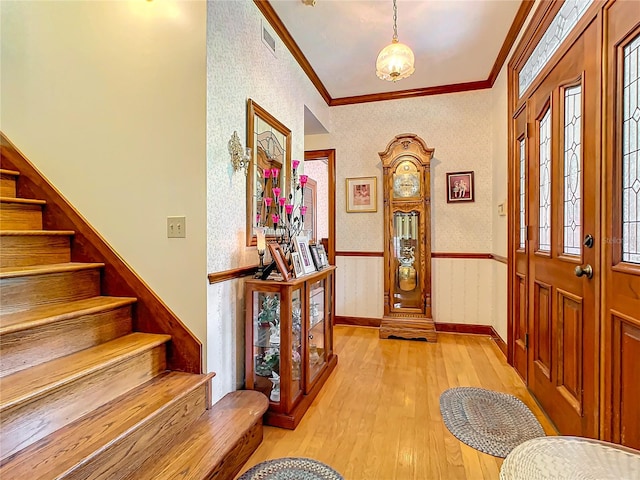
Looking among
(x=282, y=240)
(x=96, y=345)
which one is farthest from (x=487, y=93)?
(x=96, y=345)

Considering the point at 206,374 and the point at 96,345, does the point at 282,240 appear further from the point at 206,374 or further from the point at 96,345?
the point at 96,345

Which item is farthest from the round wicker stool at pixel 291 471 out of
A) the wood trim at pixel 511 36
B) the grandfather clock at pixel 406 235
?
the wood trim at pixel 511 36

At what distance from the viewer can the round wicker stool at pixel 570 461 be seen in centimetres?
75

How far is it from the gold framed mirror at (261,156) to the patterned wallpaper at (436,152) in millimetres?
1517

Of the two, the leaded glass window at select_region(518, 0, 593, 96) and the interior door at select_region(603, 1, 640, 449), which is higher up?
the leaded glass window at select_region(518, 0, 593, 96)

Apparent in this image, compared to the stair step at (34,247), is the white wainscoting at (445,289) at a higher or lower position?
lower

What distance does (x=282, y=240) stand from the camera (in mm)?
2420

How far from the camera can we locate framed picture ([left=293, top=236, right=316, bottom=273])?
86.8 inches

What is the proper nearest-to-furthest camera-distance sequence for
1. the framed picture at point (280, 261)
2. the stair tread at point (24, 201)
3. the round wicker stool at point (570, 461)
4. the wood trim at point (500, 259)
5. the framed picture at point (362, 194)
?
the round wicker stool at point (570, 461)
the stair tread at point (24, 201)
the framed picture at point (280, 261)
the wood trim at point (500, 259)
the framed picture at point (362, 194)

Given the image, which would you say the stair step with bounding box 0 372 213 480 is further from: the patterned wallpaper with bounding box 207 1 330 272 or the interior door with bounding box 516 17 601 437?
the interior door with bounding box 516 17 601 437

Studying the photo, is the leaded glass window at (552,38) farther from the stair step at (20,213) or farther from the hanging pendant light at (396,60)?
the stair step at (20,213)

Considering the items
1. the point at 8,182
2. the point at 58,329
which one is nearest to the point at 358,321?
the point at 58,329

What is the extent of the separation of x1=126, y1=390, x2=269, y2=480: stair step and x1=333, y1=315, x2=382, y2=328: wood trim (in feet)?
7.62

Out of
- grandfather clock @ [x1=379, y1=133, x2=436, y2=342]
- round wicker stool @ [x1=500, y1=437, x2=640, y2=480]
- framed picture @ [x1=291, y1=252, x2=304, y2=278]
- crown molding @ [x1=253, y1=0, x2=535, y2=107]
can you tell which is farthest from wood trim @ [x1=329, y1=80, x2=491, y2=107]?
round wicker stool @ [x1=500, y1=437, x2=640, y2=480]
